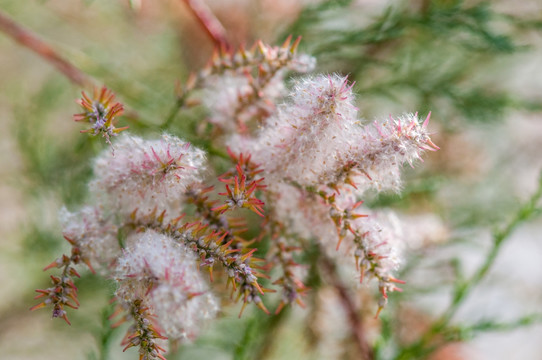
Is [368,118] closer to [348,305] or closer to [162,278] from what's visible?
[348,305]

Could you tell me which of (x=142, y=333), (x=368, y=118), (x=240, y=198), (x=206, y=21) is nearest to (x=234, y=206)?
(x=240, y=198)

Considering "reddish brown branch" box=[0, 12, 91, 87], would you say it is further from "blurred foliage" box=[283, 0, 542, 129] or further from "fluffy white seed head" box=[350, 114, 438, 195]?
"fluffy white seed head" box=[350, 114, 438, 195]

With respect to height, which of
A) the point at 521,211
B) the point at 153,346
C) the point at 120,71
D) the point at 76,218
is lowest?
the point at 153,346

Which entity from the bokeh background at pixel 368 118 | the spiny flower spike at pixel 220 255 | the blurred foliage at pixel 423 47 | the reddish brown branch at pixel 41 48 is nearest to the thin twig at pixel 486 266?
the bokeh background at pixel 368 118

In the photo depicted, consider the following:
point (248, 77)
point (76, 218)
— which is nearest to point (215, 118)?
point (248, 77)

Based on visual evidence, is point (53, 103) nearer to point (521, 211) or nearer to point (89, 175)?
point (89, 175)

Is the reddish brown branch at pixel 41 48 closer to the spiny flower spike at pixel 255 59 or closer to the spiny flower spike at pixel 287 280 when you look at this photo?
the spiny flower spike at pixel 255 59
